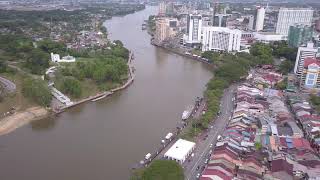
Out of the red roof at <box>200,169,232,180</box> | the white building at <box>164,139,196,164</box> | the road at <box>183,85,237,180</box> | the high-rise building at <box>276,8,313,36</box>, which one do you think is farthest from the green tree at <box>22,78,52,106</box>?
the high-rise building at <box>276,8,313,36</box>

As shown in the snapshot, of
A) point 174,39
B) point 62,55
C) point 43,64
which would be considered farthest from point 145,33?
point 43,64

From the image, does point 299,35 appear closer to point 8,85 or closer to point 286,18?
point 286,18

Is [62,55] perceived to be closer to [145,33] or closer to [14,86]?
[14,86]

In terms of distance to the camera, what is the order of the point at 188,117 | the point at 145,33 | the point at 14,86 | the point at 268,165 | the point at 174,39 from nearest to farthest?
the point at 268,165, the point at 188,117, the point at 14,86, the point at 174,39, the point at 145,33

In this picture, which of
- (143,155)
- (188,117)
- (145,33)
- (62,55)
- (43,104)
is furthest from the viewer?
(145,33)

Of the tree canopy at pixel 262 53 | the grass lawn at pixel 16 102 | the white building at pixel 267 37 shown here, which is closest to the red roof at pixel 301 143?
the grass lawn at pixel 16 102

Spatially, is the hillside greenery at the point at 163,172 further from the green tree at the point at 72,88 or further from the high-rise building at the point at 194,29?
the high-rise building at the point at 194,29
